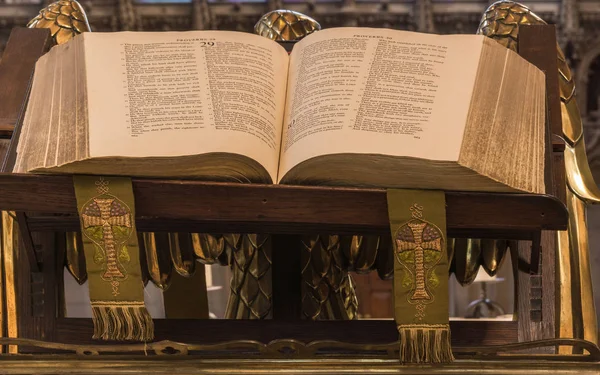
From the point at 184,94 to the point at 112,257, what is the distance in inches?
9.0

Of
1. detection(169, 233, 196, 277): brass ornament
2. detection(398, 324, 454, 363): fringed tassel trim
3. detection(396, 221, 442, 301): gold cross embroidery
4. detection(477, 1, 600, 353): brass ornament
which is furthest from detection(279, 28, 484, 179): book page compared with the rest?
detection(169, 233, 196, 277): brass ornament

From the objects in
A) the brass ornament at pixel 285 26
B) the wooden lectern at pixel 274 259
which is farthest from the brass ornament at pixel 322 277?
the brass ornament at pixel 285 26

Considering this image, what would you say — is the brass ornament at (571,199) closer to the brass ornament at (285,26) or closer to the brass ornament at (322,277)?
the brass ornament at (285,26)

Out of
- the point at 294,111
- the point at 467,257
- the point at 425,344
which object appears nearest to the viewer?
the point at 425,344

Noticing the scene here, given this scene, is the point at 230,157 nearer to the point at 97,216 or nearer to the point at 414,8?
the point at 97,216

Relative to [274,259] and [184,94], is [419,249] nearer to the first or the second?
[184,94]

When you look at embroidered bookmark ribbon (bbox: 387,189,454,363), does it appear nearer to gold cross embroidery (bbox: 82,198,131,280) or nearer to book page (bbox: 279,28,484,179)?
book page (bbox: 279,28,484,179)

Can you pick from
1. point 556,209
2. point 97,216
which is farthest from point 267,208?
point 556,209

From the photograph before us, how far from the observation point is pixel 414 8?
1335 cm

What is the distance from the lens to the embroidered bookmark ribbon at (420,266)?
3.94 feet

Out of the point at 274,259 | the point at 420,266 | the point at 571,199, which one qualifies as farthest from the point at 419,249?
the point at 274,259

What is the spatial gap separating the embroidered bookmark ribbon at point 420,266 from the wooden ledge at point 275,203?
2cm

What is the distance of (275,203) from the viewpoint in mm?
1212

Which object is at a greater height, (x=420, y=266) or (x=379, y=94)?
(x=379, y=94)
